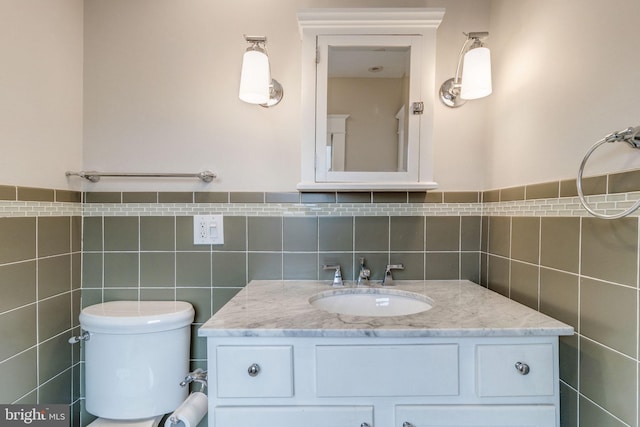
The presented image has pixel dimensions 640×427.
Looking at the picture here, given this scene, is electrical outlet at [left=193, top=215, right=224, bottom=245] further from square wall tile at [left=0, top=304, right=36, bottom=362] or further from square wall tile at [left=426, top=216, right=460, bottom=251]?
square wall tile at [left=426, top=216, right=460, bottom=251]

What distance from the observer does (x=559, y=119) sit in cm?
97

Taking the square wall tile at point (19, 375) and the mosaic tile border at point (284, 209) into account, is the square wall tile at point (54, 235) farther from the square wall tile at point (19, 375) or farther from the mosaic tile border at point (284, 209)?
the square wall tile at point (19, 375)

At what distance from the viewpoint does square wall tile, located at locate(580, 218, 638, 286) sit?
0.73m

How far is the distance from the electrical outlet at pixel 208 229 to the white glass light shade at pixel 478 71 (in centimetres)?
118

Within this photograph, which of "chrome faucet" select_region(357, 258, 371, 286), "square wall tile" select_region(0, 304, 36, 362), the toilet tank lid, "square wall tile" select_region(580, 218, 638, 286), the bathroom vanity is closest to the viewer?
"square wall tile" select_region(580, 218, 638, 286)

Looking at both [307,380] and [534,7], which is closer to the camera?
[307,380]

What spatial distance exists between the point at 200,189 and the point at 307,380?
0.94 meters

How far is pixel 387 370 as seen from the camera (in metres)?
0.84

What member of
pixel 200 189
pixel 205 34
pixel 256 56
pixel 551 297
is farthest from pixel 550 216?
pixel 205 34

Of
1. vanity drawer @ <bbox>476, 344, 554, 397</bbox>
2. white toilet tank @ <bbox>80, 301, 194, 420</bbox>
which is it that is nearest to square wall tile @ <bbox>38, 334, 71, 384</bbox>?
white toilet tank @ <bbox>80, 301, 194, 420</bbox>

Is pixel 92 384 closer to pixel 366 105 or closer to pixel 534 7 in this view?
pixel 366 105

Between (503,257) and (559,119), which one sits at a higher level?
(559,119)

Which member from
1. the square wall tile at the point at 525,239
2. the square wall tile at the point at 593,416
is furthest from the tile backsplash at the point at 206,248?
the square wall tile at the point at 593,416

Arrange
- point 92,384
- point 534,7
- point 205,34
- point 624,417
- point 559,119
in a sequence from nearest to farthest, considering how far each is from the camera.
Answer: point 624,417
point 559,119
point 534,7
point 92,384
point 205,34
